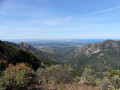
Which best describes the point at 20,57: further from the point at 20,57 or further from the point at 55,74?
the point at 55,74

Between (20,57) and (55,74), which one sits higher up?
(55,74)

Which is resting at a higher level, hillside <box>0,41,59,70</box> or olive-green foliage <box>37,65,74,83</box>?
olive-green foliage <box>37,65,74,83</box>

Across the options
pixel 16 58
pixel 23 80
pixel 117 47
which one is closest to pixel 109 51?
pixel 117 47

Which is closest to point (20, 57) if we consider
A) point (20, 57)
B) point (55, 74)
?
point (20, 57)

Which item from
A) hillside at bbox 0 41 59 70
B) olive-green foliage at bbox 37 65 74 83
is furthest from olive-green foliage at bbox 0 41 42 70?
olive-green foliage at bbox 37 65 74 83

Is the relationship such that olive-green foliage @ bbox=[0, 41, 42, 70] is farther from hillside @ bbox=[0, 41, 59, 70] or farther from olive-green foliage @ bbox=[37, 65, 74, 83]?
olive-green foliage @ bbox=[37, 65, 74, 83]

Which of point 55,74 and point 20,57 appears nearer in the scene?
point 55,74

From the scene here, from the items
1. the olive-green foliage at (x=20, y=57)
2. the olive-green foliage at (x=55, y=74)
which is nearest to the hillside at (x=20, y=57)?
the olive-green foliage at (x=20, y=57)

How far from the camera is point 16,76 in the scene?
19.4ft

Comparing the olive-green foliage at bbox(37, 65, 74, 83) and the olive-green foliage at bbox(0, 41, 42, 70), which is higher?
the olive-green foliage at bbox(37, 65, 74, 83)

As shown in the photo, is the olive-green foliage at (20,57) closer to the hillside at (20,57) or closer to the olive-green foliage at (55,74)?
the hillside at (20,57)

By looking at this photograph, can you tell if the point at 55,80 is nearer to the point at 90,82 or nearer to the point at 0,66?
the point at 90,82

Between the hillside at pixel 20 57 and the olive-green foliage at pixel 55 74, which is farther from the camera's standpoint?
the hillside at pixel 20 57

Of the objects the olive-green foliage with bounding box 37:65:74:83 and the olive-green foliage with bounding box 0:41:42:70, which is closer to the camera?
the olive-green foliage with bounding box 37:65:74:83
